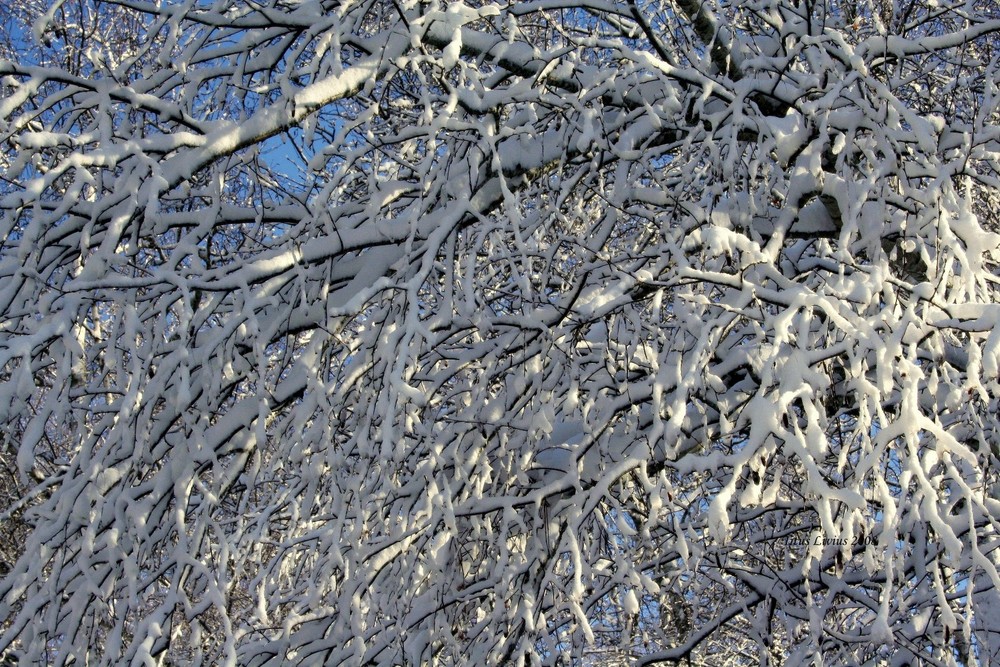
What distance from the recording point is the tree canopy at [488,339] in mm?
2605

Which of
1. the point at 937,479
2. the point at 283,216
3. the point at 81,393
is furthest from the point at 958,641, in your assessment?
the point at 81,393

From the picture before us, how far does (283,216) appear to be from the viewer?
154 inches

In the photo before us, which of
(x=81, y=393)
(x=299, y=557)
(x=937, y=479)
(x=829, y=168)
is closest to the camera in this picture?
(x=937, y=479)

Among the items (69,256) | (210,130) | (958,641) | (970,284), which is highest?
(210,130)

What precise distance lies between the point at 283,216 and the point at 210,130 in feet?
3.32

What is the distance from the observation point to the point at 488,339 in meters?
3.54

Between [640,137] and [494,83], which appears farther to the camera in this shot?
[494,83]

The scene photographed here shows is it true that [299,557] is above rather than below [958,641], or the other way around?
above

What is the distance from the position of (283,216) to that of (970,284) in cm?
239

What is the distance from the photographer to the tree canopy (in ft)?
8.55

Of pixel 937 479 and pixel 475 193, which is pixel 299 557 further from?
pixel 937 479

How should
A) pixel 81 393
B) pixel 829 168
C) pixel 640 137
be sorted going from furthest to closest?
pixel 829 168
pixel 640 137
pixel 81 393

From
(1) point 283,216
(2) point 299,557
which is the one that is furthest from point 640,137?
(2) point 299,557

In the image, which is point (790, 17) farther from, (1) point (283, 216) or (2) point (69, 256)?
(2) point (69, 256)
